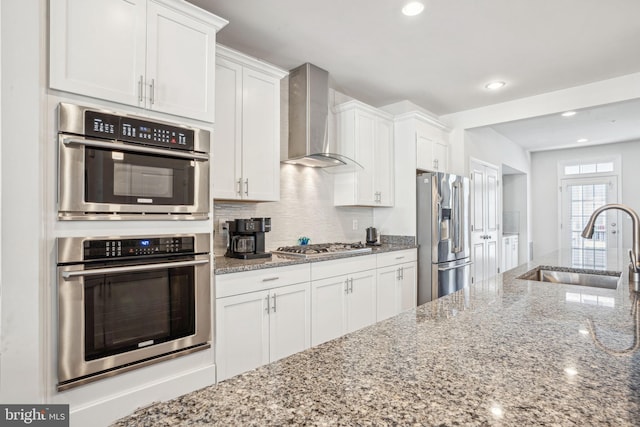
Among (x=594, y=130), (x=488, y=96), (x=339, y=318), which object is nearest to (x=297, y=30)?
(x=339, y=318)

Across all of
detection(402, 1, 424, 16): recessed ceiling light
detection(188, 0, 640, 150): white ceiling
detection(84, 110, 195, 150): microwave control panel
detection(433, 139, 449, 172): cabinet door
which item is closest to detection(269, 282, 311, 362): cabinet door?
detection(84, 110, 195, 150): microwave control panel

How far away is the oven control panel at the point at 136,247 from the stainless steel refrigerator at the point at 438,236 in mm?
2666

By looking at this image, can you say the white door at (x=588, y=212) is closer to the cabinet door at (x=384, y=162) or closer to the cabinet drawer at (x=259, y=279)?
the cabinet door at (x=384, y=162)

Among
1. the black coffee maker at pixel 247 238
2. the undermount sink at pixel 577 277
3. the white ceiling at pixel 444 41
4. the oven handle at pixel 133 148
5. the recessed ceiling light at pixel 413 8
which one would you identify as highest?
the white ceiling at pixel 444 41

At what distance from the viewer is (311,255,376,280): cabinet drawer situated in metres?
2.74

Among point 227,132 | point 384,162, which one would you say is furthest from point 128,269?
point 384,162

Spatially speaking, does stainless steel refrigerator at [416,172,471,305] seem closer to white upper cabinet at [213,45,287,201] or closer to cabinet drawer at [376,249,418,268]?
cabinet drawer at [376,249,418,268]

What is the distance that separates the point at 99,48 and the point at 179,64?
0.40 metres

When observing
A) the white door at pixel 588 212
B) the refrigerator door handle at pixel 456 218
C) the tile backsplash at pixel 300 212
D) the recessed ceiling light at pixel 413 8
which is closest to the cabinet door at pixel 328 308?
the tile backsplash at pixel 300 212

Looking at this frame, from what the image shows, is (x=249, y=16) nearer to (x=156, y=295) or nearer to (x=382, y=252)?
(x=156, y=295)

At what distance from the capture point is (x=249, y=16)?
97.3 inches

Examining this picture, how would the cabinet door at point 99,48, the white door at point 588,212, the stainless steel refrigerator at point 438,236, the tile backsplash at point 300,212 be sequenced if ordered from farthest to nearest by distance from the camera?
the white door at point 588,212
the stainless steel refrigerator at point 438,236
the tile backsplash at point 300,212
the cabinet door at point 99,48

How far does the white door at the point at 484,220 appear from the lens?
4.87m

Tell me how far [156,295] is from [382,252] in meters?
2.10
